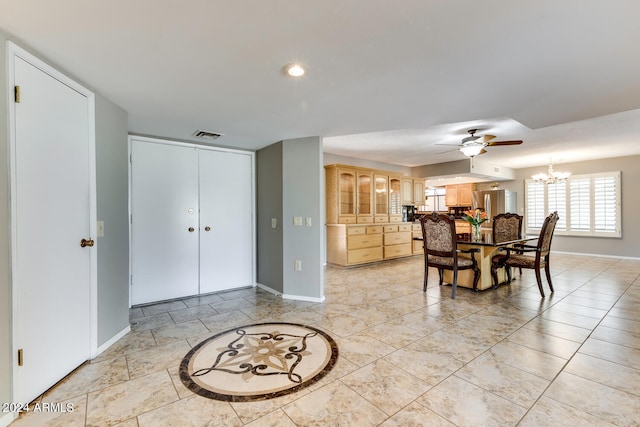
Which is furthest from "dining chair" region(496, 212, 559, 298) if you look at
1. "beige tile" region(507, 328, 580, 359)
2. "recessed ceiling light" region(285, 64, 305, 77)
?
"recessed ceiling light" region(285, 64, 305, 77)

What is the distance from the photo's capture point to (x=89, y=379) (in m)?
1.92

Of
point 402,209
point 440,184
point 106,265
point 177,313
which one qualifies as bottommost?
point 177,313

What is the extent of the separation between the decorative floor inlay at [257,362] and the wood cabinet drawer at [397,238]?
13.0 ft

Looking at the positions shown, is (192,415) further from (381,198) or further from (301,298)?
(381,198)

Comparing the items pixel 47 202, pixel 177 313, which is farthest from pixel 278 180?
pixel 47 202

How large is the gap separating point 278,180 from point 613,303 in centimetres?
449

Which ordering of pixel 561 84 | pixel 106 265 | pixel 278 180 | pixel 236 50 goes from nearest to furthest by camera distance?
pixel 236 50 < pixel 561 84 < pixel 106 265 < pixel 278 180

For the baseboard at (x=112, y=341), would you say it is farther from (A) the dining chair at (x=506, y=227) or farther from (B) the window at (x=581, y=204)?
(B) the window at (x=581, y=204)

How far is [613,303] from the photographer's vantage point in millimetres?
3363

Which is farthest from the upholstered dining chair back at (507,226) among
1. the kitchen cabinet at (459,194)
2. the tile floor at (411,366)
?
the kitchen cabinet at (459,194)

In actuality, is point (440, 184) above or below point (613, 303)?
above

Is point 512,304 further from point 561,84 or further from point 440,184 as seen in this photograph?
point 440,184

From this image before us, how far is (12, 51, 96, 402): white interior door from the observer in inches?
63.9

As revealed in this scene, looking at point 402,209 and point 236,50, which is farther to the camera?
point 402,209
